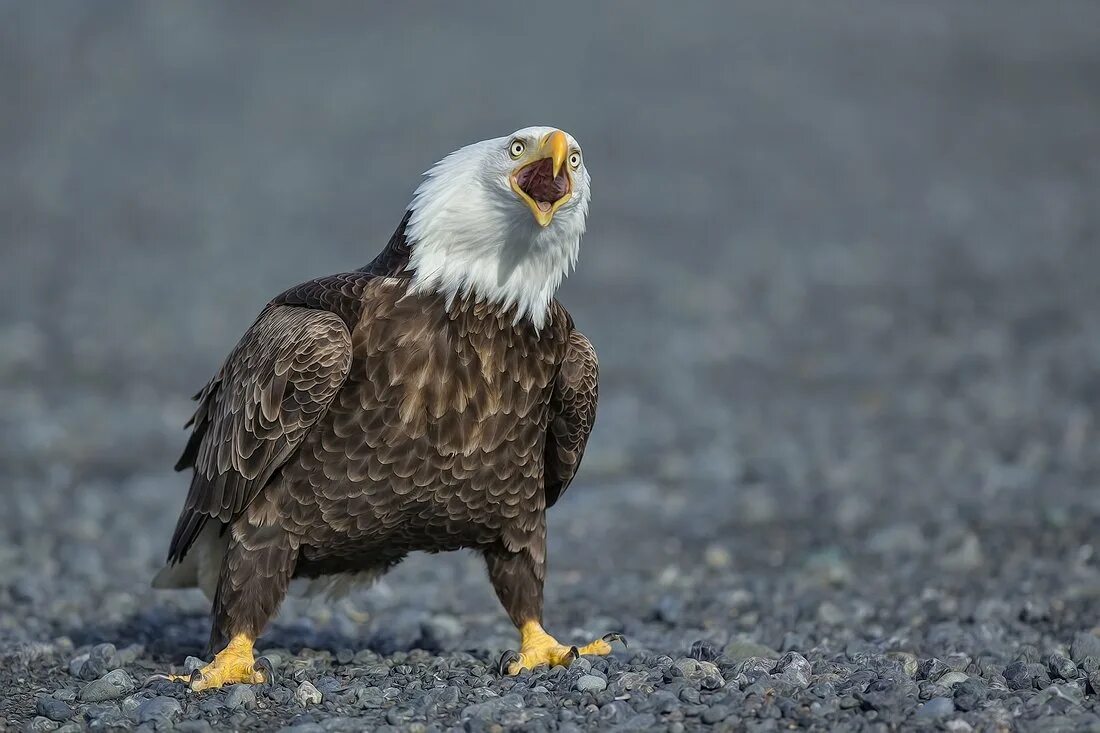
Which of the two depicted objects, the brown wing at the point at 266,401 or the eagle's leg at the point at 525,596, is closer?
the brown wing at the point at 266,401

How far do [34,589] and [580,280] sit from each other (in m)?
10.8

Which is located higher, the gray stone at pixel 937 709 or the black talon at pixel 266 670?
the gray stone at pixel 937 709

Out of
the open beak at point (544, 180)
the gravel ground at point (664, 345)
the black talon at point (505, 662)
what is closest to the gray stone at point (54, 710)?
the gravel ground at point (664, 345)

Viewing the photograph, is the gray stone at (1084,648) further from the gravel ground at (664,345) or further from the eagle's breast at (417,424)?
the eagle's breast at (417,424)

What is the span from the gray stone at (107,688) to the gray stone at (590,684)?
70.4 inches

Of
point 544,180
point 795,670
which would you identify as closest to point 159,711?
point 795,670

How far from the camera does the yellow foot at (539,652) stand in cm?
628

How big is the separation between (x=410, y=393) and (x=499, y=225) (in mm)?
756

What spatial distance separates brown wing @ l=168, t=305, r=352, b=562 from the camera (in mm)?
5871

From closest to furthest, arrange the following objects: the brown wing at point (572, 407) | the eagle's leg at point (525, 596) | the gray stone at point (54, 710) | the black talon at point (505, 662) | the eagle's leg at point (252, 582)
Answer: the gray stone at point (54, 710) < the eagle's leg at point (252, 582) < the black talon at point (505, 662) < the brown wing at point (572, 407) < the eagle's leg at point (525, 596)

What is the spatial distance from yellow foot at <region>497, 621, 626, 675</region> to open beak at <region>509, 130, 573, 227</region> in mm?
1871

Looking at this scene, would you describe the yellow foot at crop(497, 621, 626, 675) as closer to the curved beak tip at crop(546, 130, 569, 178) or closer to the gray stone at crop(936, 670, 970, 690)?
the gray stone at crop(936, 670, 970, 690)

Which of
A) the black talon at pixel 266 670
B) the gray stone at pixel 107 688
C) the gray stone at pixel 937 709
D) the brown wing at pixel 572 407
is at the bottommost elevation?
the black talon at pixel 266 670

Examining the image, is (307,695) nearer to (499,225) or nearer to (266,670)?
(266,670)
